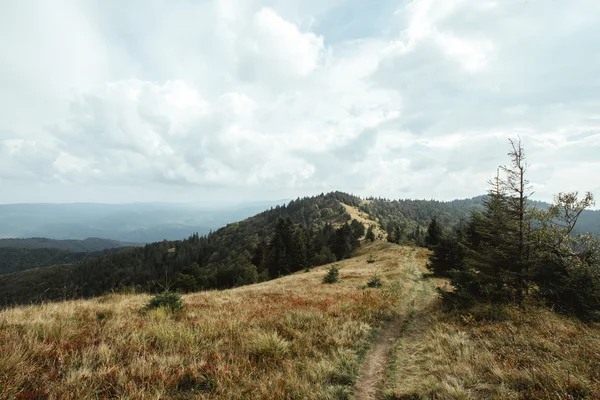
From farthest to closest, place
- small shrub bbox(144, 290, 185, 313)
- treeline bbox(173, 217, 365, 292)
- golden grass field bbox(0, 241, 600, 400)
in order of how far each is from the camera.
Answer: treeline bbox(173, 217, 365, 292) < small shrub bbox(144, 290, 185, 313) < golden grass field bbox(0, 241, 600, 400)

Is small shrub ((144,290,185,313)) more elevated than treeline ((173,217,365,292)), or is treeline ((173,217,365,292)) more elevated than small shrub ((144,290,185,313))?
small shrub ((144,290,185,313))

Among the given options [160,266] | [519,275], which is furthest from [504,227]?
[160,266]

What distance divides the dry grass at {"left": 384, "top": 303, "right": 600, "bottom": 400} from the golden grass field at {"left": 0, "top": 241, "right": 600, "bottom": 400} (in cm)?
3

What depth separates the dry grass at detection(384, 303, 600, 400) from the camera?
5055 millimetres

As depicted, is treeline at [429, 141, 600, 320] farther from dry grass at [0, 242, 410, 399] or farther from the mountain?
the mountain

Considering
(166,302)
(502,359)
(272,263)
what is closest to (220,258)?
(272,263)

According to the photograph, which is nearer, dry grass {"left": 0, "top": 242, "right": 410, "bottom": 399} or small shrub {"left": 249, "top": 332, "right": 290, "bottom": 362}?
dry grass {"left": 0, "top": 242, "right": 410, "bottom": 399}

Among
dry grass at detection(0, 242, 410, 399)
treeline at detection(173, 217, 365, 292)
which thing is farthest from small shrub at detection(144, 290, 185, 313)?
treeline at detection(173, 217, 365, 292)

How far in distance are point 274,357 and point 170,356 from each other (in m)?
2.47

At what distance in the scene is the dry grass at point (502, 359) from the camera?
16.6ft

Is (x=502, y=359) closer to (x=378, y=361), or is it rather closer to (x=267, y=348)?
(x=378, y=361)

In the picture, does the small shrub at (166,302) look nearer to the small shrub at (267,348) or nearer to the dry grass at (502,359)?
the small shrub at (267,348)

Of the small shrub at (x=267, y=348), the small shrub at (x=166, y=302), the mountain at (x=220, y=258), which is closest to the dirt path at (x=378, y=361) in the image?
the small shrub at (x=267, y=348)

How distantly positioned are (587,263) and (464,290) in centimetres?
512
